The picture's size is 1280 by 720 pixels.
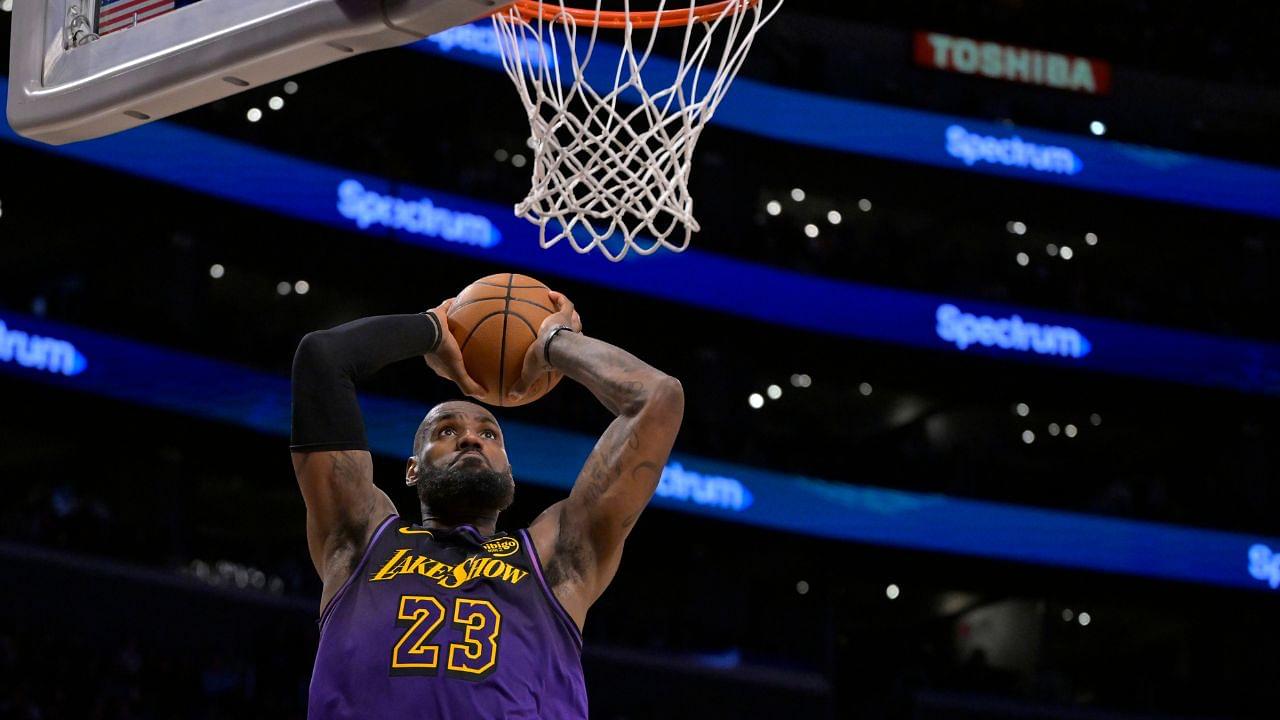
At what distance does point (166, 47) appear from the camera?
3.66 m

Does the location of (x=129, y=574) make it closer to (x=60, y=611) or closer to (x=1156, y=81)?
(x=60, y=611)

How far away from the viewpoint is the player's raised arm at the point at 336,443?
3.68m

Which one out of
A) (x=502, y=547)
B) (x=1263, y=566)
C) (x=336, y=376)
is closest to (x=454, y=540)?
(x=502, y=547)

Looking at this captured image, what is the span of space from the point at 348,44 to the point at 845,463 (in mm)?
15658

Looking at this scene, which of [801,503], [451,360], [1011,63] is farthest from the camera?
[1011,63]

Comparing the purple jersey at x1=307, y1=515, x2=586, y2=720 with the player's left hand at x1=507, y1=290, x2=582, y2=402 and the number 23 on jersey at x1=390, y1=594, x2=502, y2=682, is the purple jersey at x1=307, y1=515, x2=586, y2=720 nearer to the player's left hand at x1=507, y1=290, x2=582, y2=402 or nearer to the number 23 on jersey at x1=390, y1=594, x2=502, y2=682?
the number 23 on jersey at x1=390, y1=594, x2=502, y2=682

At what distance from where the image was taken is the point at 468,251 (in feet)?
55.5

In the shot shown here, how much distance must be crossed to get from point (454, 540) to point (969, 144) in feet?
57.1

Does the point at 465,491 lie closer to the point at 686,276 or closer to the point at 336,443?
the point at 336,443

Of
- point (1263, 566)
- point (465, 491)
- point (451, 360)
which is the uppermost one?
Result: point (1263, 566)

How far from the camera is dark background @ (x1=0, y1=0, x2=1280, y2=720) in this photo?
1466cm

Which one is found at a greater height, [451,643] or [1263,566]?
[1263,566]

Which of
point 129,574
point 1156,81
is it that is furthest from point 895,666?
point 1156,81

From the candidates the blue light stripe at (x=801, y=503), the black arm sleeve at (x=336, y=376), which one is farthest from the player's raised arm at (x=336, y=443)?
the blue light stripe at (x=801, y=503)
